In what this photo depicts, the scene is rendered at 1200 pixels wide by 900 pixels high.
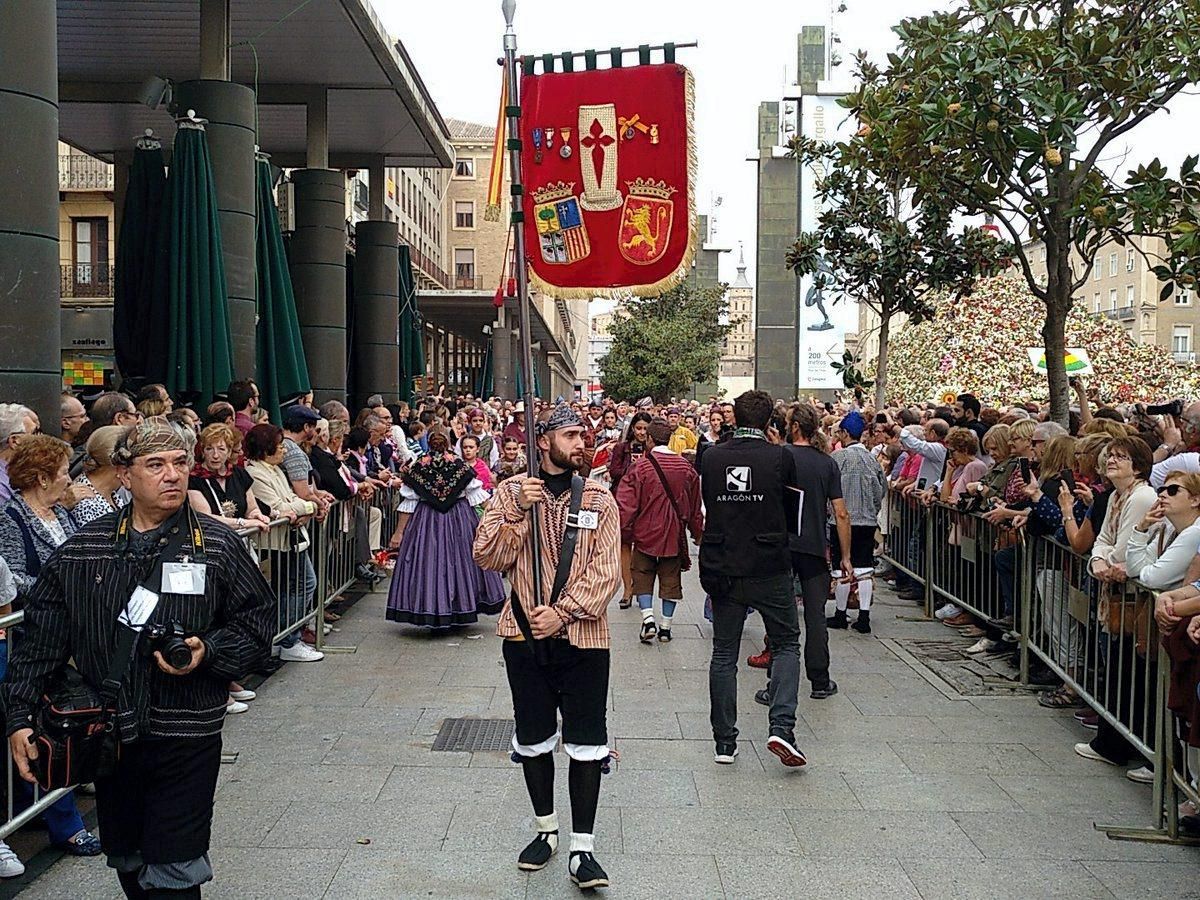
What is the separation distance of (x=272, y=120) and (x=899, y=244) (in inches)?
395

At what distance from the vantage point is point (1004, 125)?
34.1ft

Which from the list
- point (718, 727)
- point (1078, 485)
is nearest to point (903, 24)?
point (1078, 485)

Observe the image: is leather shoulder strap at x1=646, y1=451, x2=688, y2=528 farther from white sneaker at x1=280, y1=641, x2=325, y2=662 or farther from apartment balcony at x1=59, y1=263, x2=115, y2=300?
apartment balcony at x1=59, y1=263, x2=115, y2=300

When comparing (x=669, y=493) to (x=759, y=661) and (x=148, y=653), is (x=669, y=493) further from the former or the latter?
(x=148, y=653)

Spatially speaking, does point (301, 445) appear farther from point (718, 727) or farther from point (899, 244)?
point (899, 244)

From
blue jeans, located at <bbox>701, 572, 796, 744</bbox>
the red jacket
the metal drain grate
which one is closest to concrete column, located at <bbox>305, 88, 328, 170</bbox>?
the red jacket

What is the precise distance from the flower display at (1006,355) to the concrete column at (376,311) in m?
12.6

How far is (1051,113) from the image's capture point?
9.91 metres

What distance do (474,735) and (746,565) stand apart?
1.88 meters

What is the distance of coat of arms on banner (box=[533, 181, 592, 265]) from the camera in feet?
20.6

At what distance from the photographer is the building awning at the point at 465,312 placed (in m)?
34.8

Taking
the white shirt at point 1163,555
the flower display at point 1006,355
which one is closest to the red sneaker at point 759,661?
the white shirt at point 1163,555

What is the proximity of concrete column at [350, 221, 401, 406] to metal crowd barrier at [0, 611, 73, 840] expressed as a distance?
16194 mm

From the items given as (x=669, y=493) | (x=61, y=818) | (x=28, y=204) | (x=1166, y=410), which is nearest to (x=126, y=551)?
(x=61, y=818)
